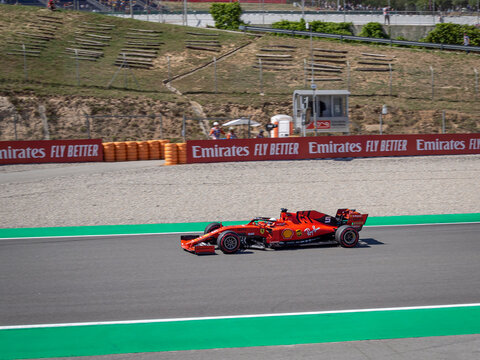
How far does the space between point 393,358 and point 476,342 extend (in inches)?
50.2

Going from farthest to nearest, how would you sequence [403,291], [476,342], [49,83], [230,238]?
[49,83] → [230,238] → [403,291] → [476,342]

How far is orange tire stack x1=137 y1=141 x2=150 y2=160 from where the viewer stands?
88.4 ft

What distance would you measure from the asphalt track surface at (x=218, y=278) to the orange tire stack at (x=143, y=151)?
14.2 meters

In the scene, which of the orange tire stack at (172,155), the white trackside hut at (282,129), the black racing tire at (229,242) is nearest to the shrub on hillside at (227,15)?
the white trackside hut at (282,129)

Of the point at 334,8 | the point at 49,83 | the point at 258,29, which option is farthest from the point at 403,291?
the point at 334,8

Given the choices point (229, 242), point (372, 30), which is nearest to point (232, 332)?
point (229, 242)

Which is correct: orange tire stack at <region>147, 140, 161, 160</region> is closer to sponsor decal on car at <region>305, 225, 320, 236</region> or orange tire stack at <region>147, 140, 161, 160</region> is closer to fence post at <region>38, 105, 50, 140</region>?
fence post at <region>38, 105, 50, 140</region>

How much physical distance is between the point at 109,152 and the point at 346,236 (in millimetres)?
16851

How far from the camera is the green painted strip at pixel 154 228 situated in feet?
45.8

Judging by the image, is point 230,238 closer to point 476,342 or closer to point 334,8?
point 476,342

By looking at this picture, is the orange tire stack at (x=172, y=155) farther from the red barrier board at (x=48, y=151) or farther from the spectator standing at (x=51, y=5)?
the spectator standing at (x=51, y=5)

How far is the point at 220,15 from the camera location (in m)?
56.0

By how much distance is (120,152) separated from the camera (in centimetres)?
2641

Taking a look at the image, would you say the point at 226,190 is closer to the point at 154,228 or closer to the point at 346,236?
the point at 154,228
